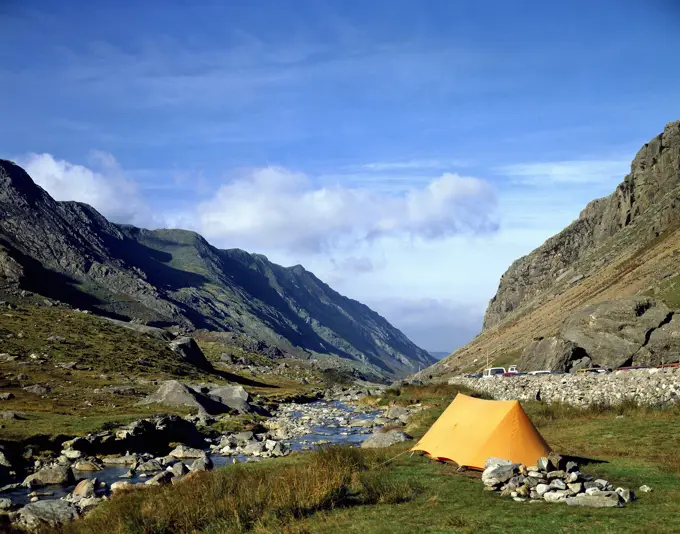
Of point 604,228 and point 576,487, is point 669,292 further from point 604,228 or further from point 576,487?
point 604,228

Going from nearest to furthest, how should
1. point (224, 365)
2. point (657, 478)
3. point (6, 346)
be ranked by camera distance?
point (657, 478), point (6, 346), point (224, 365)

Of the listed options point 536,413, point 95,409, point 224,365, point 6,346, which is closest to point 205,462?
point 536,413

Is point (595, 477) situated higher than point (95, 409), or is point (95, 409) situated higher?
point (595, 477)

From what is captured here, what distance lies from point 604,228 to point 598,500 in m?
152

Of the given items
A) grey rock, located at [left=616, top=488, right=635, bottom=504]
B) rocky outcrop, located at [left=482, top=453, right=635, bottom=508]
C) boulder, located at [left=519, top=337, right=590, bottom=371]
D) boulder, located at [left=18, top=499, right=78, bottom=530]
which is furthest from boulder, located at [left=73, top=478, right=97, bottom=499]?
boulder, located at [left=519, top=337, right=590, bottom=371]

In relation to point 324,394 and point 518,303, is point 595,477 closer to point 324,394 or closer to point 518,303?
point 324,394

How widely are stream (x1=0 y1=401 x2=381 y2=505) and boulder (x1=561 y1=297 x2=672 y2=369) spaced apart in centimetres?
2484

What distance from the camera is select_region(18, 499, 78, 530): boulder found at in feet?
61.6

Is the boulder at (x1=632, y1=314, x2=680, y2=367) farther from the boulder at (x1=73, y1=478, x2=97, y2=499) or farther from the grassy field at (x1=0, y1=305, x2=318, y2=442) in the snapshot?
the boulder at (x1=73, y1=478, x2=97, y2=499)

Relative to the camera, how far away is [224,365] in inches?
6073

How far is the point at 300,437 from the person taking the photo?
4969cm

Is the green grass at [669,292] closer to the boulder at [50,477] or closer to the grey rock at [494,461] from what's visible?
the grey rock at [494,461]

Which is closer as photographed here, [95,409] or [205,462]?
[205,462]

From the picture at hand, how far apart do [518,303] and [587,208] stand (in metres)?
39.1
